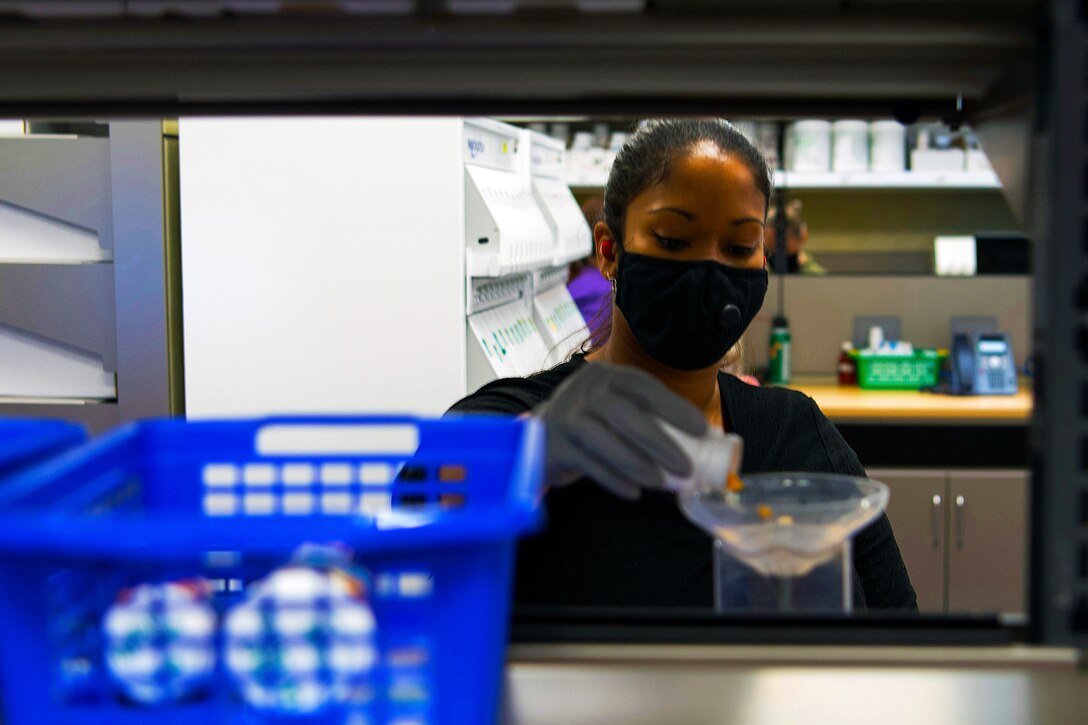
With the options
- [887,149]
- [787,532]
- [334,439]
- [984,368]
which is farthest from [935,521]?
[787,532]

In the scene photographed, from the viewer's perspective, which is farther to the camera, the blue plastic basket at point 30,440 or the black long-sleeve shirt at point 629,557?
the black long-sleeve shirt at point 629,557

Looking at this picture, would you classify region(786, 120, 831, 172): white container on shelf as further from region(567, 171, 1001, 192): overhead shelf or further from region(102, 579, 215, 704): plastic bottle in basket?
region(102, 579, 215, 704): plastic bottle in basket

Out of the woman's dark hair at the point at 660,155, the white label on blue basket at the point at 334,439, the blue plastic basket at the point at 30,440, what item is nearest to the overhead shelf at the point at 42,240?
the white label on blue basket at the point at 334,439

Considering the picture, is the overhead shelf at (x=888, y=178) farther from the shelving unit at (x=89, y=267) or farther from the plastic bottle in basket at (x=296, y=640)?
the plastic bottle in basket at (x=296, y=640)

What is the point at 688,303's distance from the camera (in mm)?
1480

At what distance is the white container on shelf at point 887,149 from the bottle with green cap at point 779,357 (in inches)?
33.2

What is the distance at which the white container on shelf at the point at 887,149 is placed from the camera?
4.66 m

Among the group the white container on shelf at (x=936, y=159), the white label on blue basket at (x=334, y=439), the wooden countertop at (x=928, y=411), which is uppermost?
the white container on shelf at (x=936, y=159)

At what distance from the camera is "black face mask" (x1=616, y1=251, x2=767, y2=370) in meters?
1.47

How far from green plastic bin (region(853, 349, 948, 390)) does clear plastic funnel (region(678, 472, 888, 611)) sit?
3708 mm

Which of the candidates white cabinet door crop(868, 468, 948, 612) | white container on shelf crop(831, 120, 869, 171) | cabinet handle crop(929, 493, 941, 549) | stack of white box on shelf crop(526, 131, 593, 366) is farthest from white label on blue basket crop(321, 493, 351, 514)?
white container on shelf crop(831, 120, 869, 171)

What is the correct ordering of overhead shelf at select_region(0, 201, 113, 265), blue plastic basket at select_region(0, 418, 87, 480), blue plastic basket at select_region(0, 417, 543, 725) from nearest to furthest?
blue plastic basket at select_region(0, 417, 543, 725) → blue plastic basket at select_region(0, 418, 87, 480) → overhead shelf at select_region(0, 201, 113, 265)

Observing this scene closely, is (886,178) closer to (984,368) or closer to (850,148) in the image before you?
(850,148)

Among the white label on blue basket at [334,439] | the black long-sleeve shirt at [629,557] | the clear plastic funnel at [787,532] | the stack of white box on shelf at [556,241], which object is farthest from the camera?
the stack of white box on shelf at [556,241]
